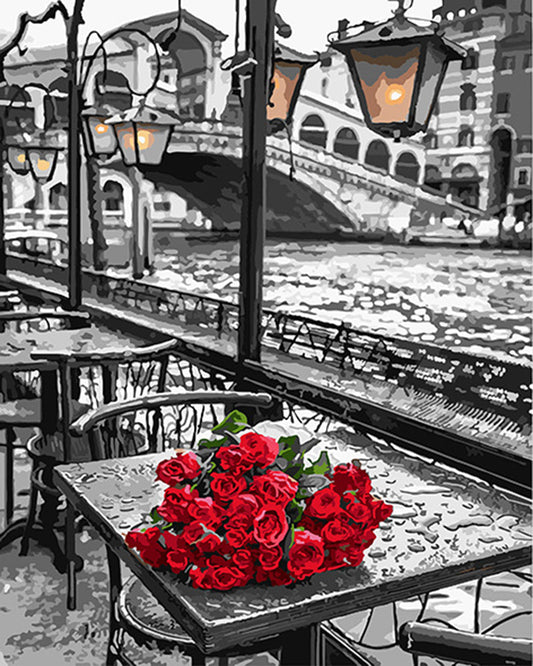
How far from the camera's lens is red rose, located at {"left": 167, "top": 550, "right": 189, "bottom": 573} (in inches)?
55.6

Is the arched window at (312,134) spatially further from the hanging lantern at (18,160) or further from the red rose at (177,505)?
the red rose at (177,505)

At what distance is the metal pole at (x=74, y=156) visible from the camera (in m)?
4.73

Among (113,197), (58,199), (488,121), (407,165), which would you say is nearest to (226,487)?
(58,199)

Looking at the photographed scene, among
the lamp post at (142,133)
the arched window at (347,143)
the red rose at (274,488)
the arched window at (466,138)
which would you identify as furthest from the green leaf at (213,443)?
the arched window at (347,143)

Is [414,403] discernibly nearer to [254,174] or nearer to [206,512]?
[254,174]

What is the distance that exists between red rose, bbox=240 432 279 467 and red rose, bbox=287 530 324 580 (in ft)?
0.44

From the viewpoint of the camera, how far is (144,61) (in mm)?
28938

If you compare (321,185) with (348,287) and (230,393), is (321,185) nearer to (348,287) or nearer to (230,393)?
(348,287)

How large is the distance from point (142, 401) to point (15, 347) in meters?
1.34

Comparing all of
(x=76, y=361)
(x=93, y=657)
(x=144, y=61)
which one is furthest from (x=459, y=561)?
(x=144, y=61)

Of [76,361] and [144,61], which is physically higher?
[144,61]

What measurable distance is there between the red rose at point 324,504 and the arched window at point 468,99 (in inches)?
1389

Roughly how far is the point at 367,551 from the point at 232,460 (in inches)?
13.8

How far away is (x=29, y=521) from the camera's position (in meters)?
3.13
